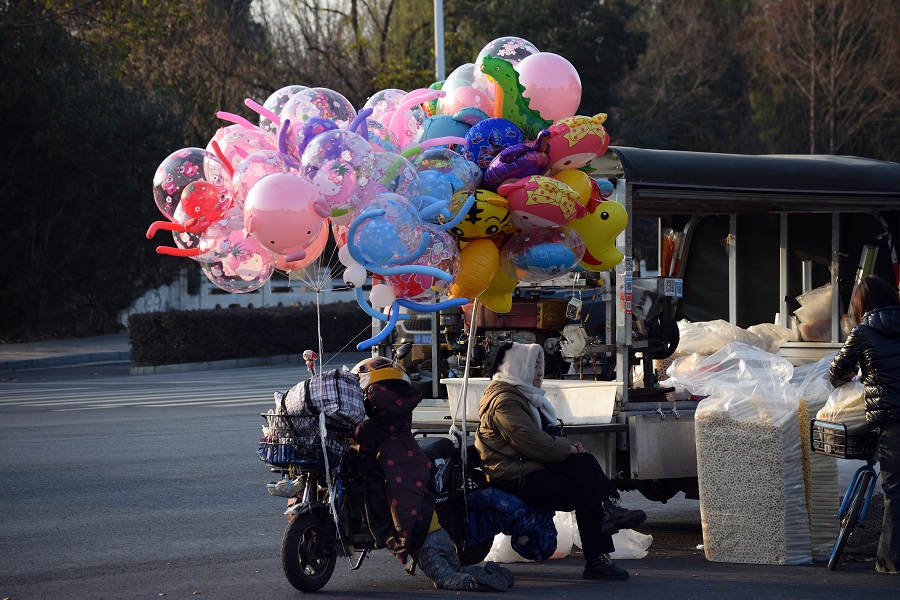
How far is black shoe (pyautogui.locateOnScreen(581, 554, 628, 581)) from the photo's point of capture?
22.4ft

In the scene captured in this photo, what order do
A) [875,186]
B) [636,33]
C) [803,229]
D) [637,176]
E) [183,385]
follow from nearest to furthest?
[637,176] → [875,186] → [803,229] → [183,385] → [636,33]

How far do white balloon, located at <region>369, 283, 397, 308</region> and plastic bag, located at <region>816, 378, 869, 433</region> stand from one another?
9.69 feet

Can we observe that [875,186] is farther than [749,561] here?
Yes

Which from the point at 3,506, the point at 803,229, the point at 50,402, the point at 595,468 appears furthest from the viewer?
the point at 50,402

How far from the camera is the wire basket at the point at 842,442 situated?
7000 millimetres

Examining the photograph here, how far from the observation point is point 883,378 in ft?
22.5

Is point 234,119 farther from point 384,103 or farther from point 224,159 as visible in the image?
point 384,103

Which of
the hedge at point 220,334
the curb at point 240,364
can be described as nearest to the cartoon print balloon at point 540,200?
the hedge at point 220,334

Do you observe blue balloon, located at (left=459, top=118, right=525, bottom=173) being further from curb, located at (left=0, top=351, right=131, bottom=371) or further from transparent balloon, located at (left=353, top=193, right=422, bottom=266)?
curb, located at (left=0, top=351, right=131, bottom=371)

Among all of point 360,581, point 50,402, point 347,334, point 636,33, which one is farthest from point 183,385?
point 636,33

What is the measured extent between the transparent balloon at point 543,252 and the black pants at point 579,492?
43.4 inches

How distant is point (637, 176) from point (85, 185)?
23051 millimetres

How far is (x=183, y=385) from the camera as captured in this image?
19.9 meters

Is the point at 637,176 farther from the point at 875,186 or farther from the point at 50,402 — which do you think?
the point at 50,402
